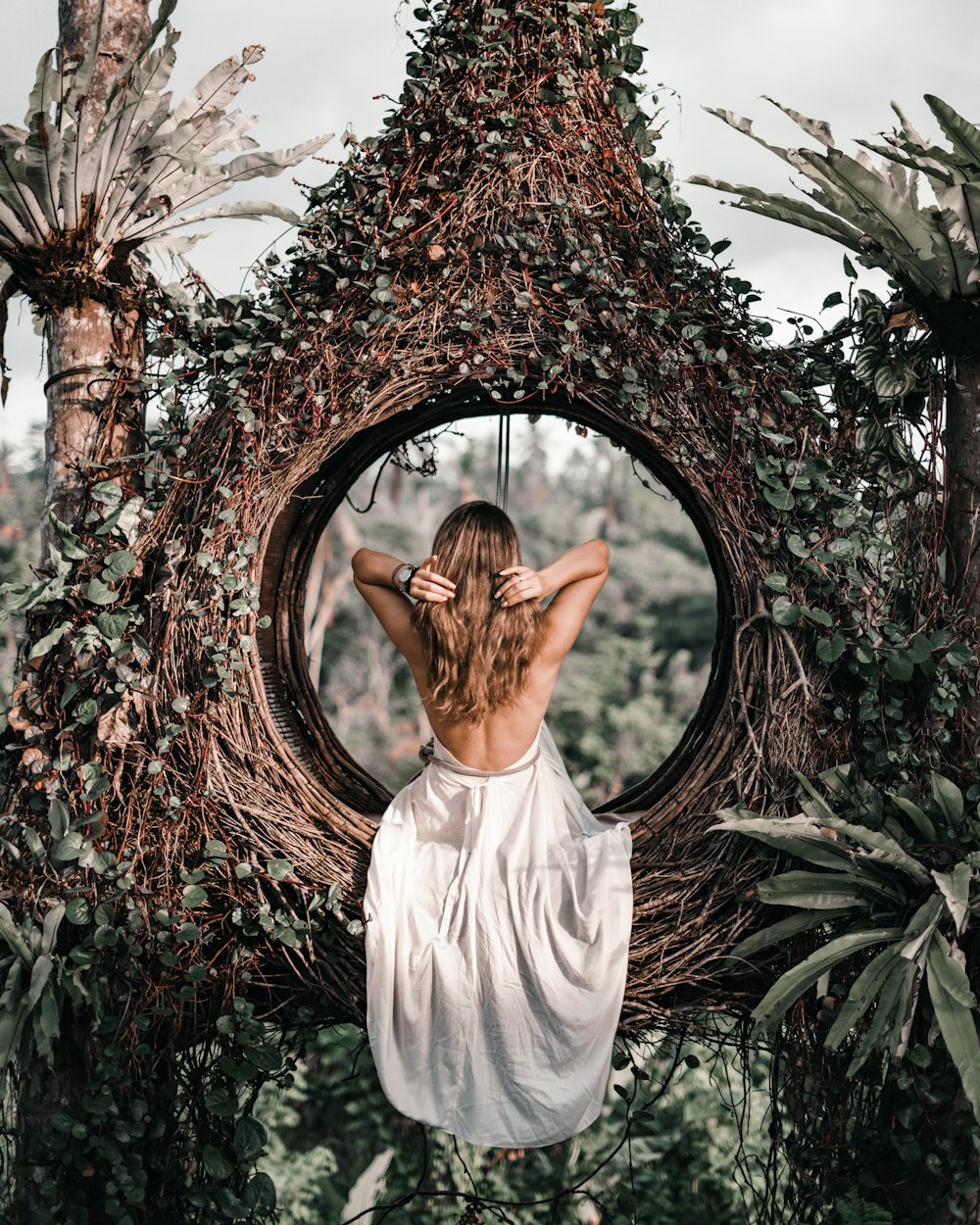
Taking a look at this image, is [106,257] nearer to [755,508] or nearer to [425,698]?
[425,698]

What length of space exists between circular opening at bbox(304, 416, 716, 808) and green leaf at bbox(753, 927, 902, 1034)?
8185 millimetres

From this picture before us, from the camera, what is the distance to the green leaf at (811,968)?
259 cm

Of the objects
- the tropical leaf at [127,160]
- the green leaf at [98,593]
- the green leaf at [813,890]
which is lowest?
the green leaf at [813,890]

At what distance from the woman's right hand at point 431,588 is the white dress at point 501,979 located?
67 cm

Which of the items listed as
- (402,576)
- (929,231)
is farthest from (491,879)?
(929,231)

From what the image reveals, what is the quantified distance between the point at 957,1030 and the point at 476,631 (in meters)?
1.58

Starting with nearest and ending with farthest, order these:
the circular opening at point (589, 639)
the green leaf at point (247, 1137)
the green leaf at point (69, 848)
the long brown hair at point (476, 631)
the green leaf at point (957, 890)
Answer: the green leaf at point (957, 890) < the green leaf at point (69, 848) < the green leaf at point (247, 1137) < the long brown hair at point (476, 631) < the circular opening at point (589, 639)

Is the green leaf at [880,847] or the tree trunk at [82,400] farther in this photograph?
the tree trunk at [82,400]

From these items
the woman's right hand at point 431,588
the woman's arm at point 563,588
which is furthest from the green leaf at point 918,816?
the woman's right hand at point 431,588

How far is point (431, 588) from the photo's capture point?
300cm

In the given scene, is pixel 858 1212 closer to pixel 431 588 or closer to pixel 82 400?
pixel 431 588

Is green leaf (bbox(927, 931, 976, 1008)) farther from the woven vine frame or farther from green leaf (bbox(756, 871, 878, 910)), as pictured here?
the woven vine frame

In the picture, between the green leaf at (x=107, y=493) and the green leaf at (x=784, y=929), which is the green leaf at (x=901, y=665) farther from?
the green leaf at (x=107, y=493)

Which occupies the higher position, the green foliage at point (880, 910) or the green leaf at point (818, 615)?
the green leaf at point (818, 615)
